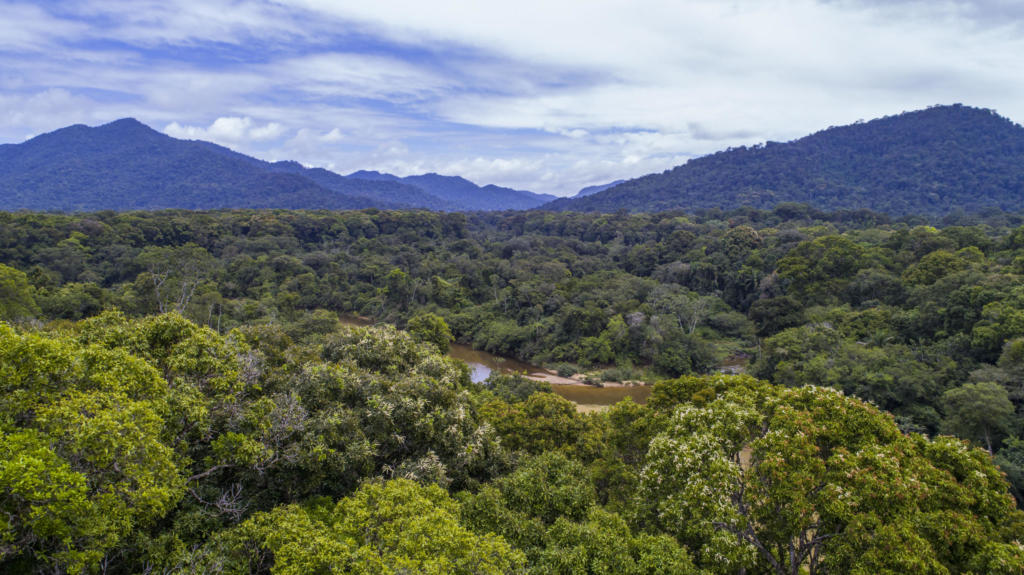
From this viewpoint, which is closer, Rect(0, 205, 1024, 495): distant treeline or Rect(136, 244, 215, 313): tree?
Rect(0, 205, 1024, 495): distant treeline

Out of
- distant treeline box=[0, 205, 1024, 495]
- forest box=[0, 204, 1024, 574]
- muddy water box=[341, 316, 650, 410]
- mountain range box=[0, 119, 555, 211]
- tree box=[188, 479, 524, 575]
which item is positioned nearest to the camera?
forest box=[0, 204, 1024, 574]

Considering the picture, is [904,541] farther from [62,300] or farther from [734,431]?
[62,300]

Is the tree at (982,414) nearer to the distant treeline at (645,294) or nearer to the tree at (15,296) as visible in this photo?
the distant treeline at (645,294)

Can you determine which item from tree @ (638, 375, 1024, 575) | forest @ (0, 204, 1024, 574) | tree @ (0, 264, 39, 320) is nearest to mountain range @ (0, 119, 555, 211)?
tree @ (0, 264, 39, 320)

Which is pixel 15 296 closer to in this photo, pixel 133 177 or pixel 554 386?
pixel 554 386

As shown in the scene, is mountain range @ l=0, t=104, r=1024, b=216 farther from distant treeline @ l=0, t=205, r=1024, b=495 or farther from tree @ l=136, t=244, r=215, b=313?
tree @ l=136, t=244, r=215, b=313

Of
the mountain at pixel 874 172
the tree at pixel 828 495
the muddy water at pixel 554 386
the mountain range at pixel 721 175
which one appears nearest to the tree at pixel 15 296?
the muddy water at pixel 554 386

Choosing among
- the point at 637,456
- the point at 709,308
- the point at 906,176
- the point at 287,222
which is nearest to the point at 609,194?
the point at 906,176
